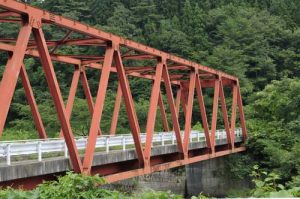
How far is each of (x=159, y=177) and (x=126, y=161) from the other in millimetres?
21027

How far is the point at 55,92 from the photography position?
41.9 feet

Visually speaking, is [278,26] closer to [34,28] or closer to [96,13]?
[96,13]

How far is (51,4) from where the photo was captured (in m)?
69.6

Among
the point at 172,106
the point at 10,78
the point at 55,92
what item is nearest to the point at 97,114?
the point at 55,92

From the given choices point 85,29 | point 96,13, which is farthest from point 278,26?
point 85,29

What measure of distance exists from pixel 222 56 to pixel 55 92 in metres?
44.2

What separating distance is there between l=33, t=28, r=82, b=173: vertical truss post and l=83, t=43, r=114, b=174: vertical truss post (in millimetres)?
507

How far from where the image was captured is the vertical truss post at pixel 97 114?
46.8 feet

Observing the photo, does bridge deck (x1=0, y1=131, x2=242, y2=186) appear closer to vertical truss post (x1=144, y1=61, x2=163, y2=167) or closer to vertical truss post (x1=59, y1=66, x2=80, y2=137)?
vertical truss post (x1=144, y1=61, x2=163, y2=167)

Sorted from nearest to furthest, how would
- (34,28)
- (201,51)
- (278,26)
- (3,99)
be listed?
(3,99) → (34,28) → (201,51) → (278,26)

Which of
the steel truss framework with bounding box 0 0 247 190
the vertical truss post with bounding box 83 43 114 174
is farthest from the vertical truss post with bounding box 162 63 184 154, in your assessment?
the vertical truss post with bounding box 83 43 114 174

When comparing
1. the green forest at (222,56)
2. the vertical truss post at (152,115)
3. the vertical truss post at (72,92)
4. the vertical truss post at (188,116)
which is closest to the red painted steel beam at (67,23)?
the vertical truss post at (152,115)

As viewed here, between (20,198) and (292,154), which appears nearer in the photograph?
(20,198)

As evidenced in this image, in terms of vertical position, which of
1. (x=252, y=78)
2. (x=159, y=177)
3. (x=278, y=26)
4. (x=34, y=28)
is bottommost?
(x=159, y=177)
